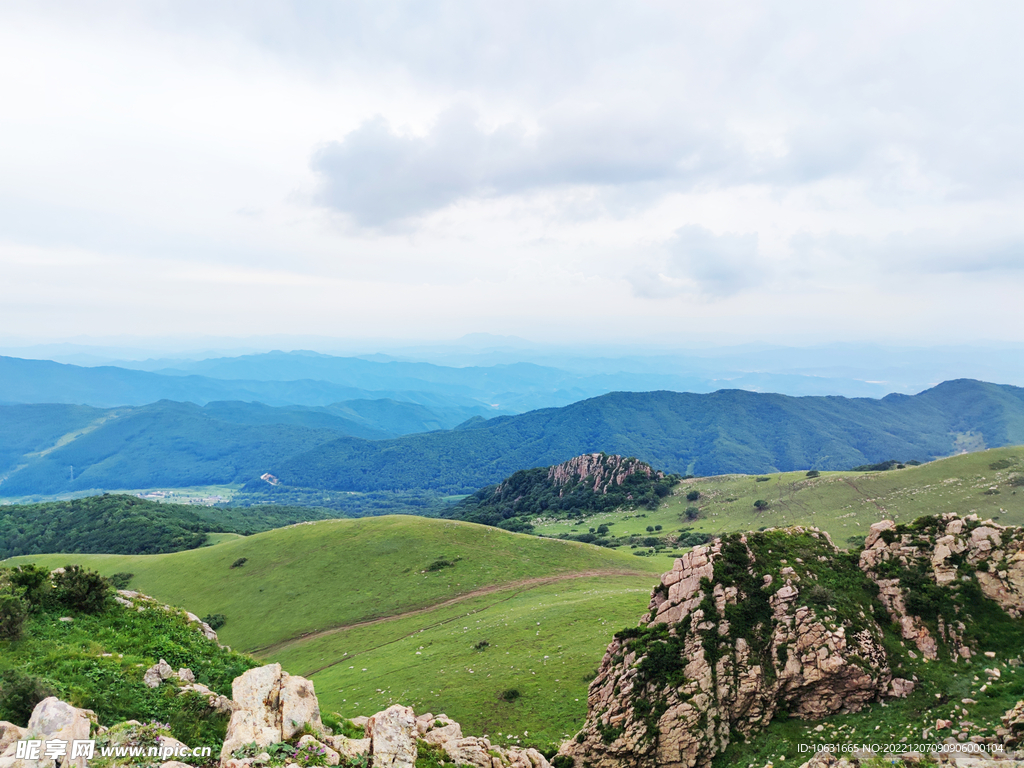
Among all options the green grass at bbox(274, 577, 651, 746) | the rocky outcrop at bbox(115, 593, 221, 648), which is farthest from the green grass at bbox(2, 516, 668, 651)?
the rocky outcrop at bbox(115, 593, 221, 648)

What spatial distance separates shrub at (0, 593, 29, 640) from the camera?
13859 mm

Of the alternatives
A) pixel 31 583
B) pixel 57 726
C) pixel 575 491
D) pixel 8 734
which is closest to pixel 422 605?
pixel 31 583

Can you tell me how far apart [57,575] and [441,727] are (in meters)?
15.3

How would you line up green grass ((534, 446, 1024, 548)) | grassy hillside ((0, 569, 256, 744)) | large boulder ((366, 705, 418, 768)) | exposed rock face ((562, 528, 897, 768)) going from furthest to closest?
green grass ((534, 446, 1024, 548)) < exposed rock face ((562, 528, 897, 768)) < large boulder ((366, 705, 418, 768)) < grassy hillside ((0, 569, 256, 744))

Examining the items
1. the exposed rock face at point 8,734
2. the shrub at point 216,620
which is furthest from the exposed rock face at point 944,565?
the shrub at point 216,620

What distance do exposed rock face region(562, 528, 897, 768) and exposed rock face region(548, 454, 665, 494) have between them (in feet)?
391

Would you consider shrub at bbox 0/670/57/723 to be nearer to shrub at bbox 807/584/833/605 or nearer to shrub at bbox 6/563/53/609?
shrub at bbox 6/563/53/609

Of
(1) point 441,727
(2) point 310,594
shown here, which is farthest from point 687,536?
(1) point 441,727

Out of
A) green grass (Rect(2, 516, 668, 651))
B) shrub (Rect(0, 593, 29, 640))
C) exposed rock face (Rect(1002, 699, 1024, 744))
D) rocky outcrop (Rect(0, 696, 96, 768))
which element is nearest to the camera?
rocky outcrop (Rect(0, 696, 96, 768))

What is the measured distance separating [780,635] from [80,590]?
1038 inches

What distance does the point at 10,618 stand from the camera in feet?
45.8

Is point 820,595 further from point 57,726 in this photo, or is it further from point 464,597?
point 464,597

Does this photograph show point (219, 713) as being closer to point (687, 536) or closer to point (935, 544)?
point (935, 544)

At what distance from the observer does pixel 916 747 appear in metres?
14.3
